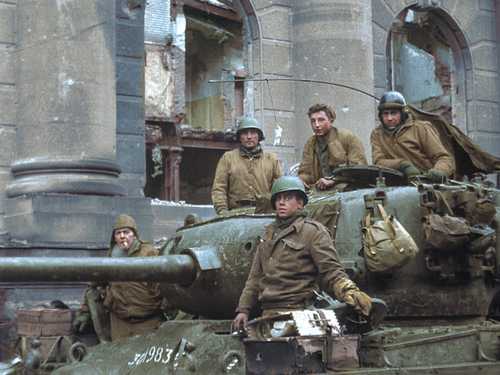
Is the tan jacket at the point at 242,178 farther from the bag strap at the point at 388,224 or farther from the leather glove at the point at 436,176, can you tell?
the bag strap at the point at 388,224

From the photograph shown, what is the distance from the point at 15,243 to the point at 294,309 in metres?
5.36

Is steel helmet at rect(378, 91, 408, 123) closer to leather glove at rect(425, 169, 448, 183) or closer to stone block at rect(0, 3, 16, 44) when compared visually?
leather glove at rect(425, 169, 448, 183)

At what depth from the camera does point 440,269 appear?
651 cm

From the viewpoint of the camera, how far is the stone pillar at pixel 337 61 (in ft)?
45.0

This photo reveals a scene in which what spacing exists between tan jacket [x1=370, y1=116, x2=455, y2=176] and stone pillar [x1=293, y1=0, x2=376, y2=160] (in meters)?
5.99

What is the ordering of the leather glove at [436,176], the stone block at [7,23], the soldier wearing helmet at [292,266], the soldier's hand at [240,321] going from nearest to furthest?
the soldier wearing helmet at [292,266] → the soldier's hand at [240,321] → the leather glove at [436,176] → the stone block at [7,23]

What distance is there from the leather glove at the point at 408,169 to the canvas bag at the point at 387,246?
0.99 metres

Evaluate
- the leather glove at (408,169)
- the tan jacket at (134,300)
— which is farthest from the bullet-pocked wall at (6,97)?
the leather glove at (408,169)

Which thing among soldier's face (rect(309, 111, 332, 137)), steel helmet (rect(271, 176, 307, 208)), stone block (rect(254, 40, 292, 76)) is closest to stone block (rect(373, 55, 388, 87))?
stone block (rect(254, 40, 292, 76))

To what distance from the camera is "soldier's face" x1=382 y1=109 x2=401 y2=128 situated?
24.9ft

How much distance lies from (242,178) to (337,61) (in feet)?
18.7

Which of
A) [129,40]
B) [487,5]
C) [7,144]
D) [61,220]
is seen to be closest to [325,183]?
[61,220]

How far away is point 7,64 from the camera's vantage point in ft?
37.3

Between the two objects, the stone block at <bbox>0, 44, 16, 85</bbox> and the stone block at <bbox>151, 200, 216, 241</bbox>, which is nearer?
the stone block at <bbox>0, 44, 16, 85</bbox>
